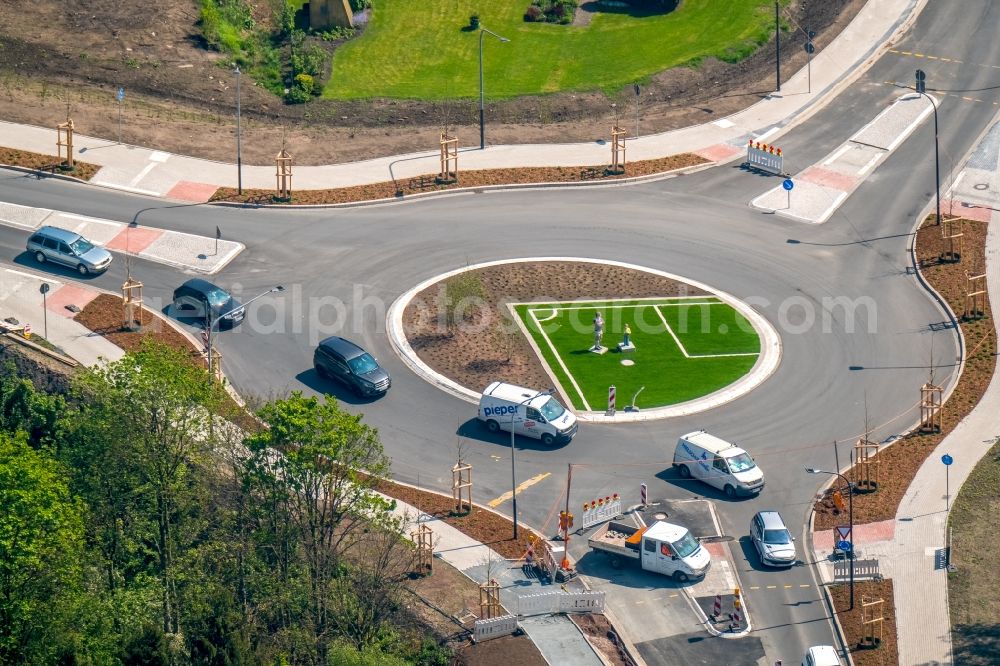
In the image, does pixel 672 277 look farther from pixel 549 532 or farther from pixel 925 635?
pixel 925 635

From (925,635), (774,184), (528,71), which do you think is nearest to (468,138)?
(528,71)

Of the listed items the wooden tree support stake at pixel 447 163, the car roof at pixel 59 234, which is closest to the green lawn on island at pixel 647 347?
the wooden tree support stake at pixel 447 163

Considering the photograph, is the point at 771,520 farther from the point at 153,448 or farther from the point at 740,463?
the point at 153,448

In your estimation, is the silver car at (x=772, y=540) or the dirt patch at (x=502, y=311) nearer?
the silver car at (x=772, y=540)

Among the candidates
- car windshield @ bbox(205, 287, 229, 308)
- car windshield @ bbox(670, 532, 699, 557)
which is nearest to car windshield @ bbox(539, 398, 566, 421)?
car windshield @ bbox(670, 532, 699, 557)

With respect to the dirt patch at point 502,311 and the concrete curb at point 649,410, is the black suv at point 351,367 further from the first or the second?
the dirt patch at point 502,311
